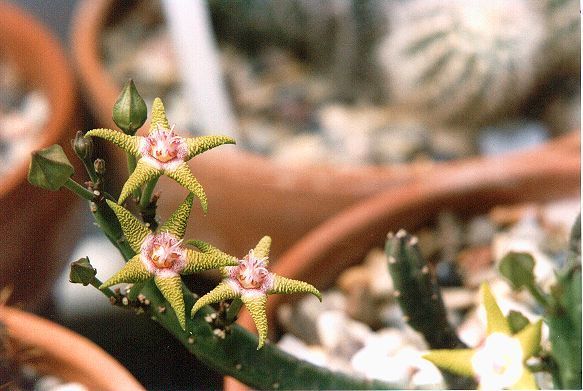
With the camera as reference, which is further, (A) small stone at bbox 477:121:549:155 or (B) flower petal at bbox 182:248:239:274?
(A) small stone at bbox 477:121:549:155

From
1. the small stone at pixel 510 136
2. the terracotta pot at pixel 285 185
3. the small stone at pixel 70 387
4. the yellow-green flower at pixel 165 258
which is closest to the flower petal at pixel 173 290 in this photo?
the yellow-green flower at pixel 165 258

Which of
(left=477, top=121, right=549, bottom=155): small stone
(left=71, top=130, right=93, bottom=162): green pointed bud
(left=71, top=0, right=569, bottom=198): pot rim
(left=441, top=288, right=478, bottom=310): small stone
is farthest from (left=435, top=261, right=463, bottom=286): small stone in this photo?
(left=71, top=130, right=93, bottom=162): green pointed bud

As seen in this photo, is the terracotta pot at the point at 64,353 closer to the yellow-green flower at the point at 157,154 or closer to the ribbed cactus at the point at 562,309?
the yellow-green flower at the point at 157,154

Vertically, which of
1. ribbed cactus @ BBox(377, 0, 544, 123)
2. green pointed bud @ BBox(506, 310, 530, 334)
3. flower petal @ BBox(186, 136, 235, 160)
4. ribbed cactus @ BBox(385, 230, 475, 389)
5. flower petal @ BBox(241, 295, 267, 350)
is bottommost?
flower petal @ BBox(241, 295, 267, 350)

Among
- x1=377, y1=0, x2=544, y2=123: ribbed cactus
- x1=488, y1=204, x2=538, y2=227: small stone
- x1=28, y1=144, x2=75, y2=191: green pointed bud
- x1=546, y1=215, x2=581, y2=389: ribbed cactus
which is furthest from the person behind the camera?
x1=377, y1=0, x2=544, y2=123: ribbed cactus

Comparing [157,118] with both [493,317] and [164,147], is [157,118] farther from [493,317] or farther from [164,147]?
[493,317]

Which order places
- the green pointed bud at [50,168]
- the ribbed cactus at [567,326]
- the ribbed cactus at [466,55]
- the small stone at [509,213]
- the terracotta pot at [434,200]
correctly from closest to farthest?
the green pointed bud at [50,168] < the ribbed cactus at [567,326] < the terracotta pot at [434,200] < the small stone at [509,213] < the ribbed cactus at [466,55]

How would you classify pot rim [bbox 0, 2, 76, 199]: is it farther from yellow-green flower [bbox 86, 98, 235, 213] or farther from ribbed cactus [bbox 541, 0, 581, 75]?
ribbed cactus [bbox 541, 0, 581, 75]

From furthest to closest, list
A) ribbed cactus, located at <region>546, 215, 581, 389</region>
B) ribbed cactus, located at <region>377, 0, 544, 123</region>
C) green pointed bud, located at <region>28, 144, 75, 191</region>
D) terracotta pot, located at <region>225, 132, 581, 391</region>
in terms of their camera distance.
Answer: ribbed cactus, located at <region>377, 0, 544, 123</region>
terracotta pot, located at <region>225, 132, 581, 391</region>
ribbed cactus, located at <region>546, 215, 581, 389</region>
green pointed bud, located at <region>28, 144, 75, 191</region>
